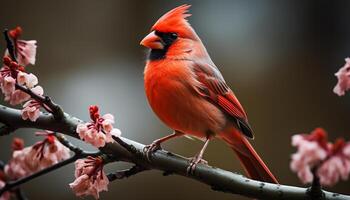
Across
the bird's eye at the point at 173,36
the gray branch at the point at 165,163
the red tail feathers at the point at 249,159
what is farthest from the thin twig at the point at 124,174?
the bird's eye at the point at 173,36

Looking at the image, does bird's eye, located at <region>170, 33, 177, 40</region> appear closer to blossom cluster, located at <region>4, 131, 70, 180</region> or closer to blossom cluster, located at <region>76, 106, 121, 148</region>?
blossom cluster, located at <region>4, 131, 70, 180</region>

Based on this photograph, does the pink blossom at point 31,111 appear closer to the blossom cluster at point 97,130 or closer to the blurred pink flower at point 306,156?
the blossom cluster at point 97,130

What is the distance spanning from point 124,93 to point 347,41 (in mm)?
1669

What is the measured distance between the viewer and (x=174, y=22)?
2283 millimetres

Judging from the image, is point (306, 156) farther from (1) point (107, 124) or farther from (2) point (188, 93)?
(2) point (188, 93)

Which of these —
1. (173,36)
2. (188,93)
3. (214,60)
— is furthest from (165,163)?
(214,60)

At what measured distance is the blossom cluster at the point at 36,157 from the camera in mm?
1769

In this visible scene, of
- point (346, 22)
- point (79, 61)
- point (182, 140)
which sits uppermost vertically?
point (346, 22)

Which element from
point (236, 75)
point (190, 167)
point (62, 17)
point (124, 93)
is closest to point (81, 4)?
point (62, 17)

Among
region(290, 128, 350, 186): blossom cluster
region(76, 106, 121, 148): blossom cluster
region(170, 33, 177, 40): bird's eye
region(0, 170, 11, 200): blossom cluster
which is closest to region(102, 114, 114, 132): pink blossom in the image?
region(76, 106, 121, 148): blossom cluster

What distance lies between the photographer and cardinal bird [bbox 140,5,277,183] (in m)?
2.19

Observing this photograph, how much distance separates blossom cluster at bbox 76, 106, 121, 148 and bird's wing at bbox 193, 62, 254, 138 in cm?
80

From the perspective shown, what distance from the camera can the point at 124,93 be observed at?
14.2 feet

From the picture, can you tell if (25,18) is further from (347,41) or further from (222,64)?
(347,41)
